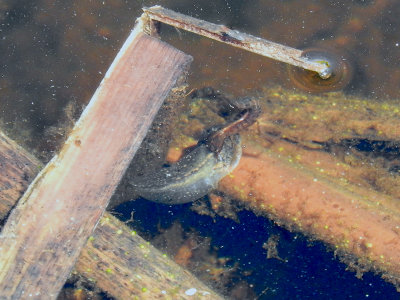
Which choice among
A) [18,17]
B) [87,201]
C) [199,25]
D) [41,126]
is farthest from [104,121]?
[18,17]

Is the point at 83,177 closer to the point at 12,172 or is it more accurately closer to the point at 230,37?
the point at 12,172

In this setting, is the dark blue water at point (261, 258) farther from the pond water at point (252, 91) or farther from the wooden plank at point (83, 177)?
the wooden plank at point (83, 177)

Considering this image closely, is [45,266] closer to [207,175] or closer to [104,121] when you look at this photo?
[104,121]

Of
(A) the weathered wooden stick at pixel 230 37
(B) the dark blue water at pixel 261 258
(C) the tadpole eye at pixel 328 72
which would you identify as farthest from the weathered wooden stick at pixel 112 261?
(C) the tadpole eye at pixel 328 72

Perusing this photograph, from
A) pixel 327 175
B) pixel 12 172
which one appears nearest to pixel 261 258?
pixel 327 175

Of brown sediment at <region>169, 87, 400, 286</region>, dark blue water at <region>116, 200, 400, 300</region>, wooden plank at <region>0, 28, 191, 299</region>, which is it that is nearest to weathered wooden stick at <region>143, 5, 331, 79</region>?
wooden plank at <region>0, 28, 191, 299</region>

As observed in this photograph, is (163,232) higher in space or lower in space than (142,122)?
lower
